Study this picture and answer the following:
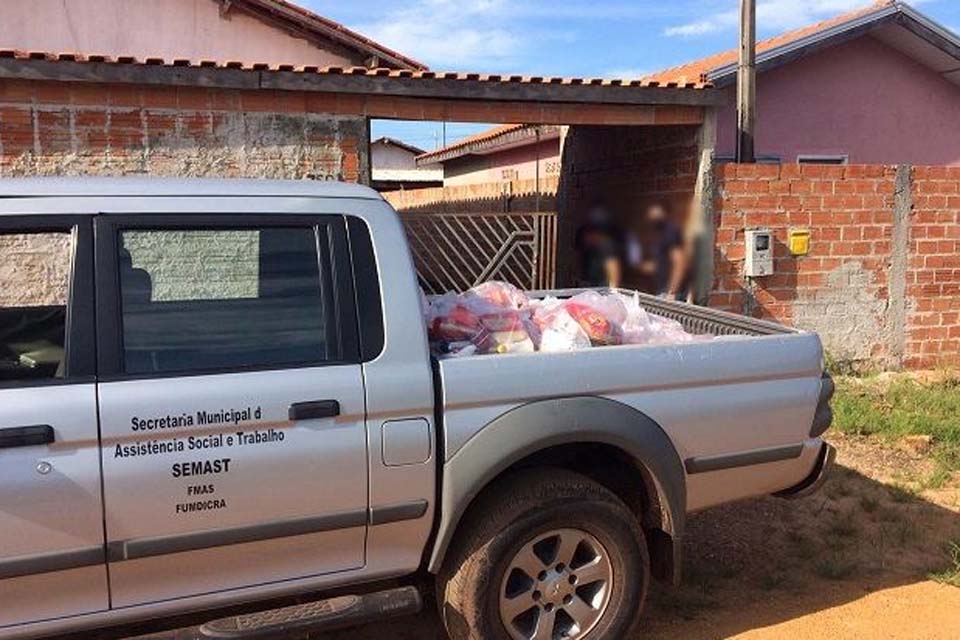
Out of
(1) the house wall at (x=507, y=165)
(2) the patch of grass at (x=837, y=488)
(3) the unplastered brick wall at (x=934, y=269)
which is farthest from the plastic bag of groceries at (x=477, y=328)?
(1) the house wall at (x=507, y=165)

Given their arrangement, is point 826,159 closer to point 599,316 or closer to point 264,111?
point 264,111

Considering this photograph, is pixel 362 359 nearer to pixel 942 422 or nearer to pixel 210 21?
pixel 942 422

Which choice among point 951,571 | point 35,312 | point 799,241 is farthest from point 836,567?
point 799,241

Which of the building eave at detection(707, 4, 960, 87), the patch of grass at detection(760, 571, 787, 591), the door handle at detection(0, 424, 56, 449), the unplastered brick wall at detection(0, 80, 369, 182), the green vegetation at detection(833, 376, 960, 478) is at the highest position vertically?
the building eave at detection(707, 4, 960, 87)

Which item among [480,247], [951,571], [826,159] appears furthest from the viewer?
[826,159]

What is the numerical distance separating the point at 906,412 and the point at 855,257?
2091 mm

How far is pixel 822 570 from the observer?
4371 mm

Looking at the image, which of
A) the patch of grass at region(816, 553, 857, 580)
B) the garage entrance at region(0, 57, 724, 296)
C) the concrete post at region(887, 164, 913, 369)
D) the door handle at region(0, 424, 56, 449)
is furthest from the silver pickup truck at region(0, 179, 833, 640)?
the concrete post at region(887, 164, 913, 369)

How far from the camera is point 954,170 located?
28.7ft

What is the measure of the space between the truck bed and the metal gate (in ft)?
14.2

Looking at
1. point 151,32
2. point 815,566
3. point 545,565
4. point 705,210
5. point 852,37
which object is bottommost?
point 815,566

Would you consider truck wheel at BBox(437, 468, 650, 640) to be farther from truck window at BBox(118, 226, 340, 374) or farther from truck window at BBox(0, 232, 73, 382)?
truck window at BBox(0, 232, 73, 382)

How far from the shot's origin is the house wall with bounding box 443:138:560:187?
1460 cm

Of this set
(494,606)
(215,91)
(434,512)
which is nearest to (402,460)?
(434,512)
